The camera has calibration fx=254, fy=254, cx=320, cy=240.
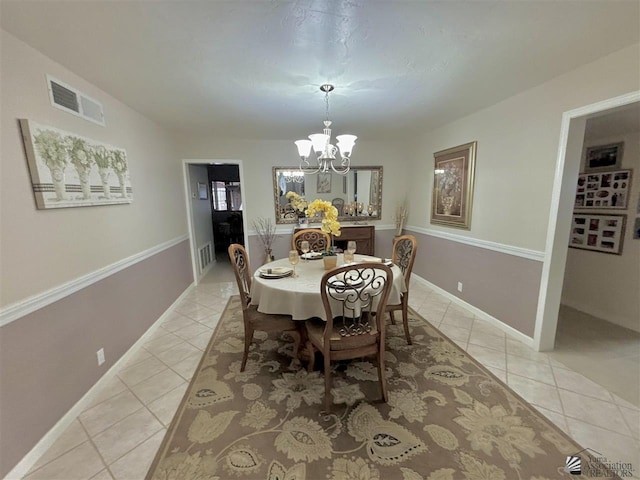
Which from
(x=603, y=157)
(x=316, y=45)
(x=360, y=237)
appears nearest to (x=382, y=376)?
(x=316, y=45)

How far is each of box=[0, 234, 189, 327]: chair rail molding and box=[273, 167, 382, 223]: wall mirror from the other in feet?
7.57

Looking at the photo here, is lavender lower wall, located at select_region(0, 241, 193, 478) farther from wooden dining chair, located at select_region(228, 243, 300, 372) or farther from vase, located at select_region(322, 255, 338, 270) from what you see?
vase, located at select_region(322, 255, 338, 270)

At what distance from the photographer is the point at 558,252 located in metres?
2.22

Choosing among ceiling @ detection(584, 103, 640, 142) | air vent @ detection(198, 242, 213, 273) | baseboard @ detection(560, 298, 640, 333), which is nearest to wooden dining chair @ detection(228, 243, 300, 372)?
air vent @ detection(198, 242, 213, 273)

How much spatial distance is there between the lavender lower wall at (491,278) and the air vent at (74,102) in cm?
400

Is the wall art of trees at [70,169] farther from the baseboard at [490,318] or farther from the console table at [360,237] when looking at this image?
the baseboard at [490,318]

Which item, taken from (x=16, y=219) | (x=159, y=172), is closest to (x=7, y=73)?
(x=16, y=219)

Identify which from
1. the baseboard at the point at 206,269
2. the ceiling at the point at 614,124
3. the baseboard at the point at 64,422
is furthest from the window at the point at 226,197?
the ceiling at the point at 614,124

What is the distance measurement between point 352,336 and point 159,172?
3.11m

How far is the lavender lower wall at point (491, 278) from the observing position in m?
2.46

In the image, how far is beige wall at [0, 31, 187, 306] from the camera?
1.38m

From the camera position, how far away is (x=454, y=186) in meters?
3.38

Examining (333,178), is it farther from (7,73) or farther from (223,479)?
(223,479)

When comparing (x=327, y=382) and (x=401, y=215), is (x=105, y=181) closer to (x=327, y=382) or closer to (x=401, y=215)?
(x=327, y=382)
